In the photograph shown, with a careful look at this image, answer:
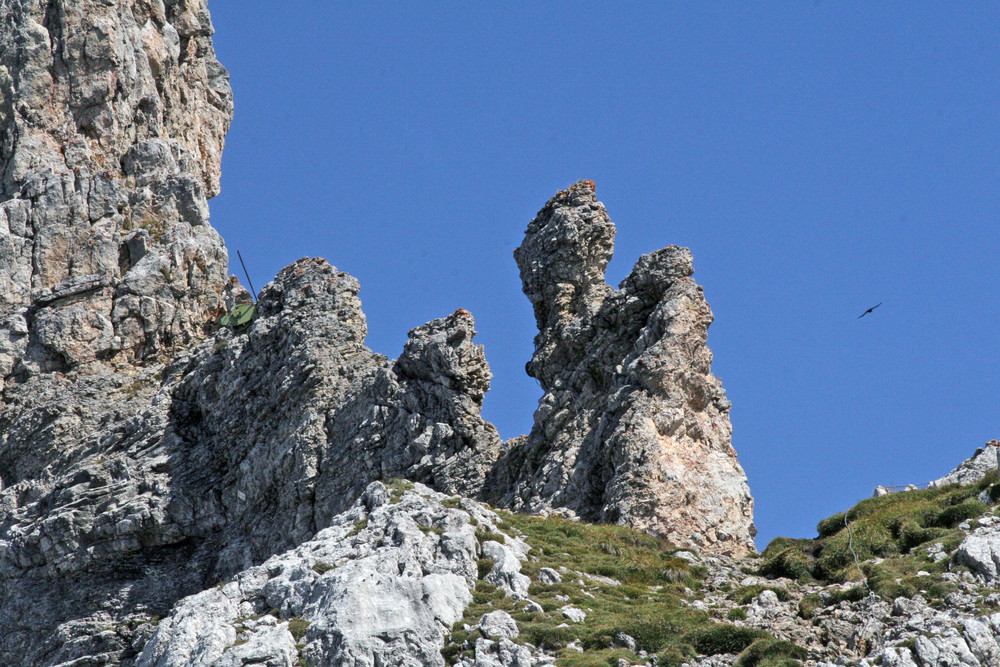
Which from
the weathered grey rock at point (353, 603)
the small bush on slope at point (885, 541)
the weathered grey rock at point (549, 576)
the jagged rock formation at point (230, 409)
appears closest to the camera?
the weathered grey rock at point (353, 603)

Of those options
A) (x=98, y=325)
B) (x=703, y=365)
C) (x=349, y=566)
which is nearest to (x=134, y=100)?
(x=98, y=325)

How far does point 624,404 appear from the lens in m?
68.7

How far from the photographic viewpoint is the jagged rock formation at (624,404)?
65625 mm

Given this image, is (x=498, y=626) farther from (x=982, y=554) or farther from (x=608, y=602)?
(x=982, y=554)

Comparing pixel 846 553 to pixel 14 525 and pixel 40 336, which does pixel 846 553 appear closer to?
pixel 14 525

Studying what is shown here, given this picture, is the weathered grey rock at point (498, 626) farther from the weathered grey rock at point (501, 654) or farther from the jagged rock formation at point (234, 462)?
the jagged rock formation at point (234, 462)

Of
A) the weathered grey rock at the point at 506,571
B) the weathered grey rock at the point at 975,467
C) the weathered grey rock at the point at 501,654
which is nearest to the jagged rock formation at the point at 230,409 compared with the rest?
the weathered grey rock at the point at 506,571

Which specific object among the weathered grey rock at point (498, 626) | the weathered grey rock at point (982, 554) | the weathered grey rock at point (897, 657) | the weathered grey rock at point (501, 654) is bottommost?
the weathered grey rock at point (897, 657)

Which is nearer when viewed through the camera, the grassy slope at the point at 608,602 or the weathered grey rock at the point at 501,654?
the weathered grey rock at the point at 501,654

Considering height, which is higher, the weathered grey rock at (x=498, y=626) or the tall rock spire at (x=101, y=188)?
the tall rock spire at (x=101, y=188)

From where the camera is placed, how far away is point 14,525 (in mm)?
79750

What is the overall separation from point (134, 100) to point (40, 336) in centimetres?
1940

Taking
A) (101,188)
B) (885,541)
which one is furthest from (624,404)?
(101,188)

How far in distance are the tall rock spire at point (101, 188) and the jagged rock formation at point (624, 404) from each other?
24152 mm
